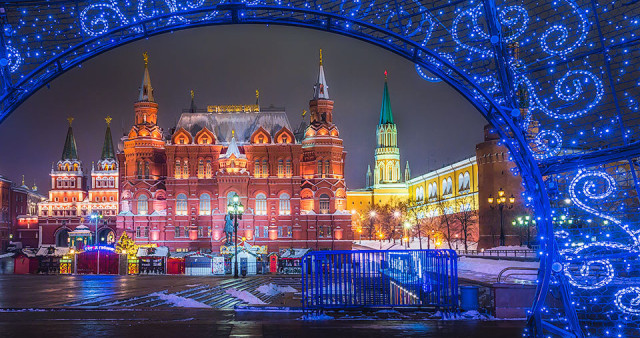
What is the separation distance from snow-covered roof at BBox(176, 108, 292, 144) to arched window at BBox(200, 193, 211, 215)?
854cm

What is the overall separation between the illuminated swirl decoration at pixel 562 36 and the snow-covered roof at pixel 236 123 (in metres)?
70.0

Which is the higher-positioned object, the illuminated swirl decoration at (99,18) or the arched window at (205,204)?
the illuminated swirl decoration at (99,18)

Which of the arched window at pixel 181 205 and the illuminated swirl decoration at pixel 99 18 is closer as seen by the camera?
the illuminated swirl decoration at pixel 99 18

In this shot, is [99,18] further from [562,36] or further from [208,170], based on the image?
[208,170]

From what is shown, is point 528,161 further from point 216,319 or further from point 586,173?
point 216,319

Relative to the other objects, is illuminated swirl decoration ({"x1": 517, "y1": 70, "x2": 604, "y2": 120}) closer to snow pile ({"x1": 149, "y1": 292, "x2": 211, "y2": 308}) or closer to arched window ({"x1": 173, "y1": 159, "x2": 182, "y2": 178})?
snow pile ({"x1": 149, "y1": 292, "x2": 211, "y2": 308})

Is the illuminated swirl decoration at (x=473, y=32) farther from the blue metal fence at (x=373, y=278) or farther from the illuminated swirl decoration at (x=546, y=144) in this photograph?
the blue metal fence at (x=373, y=278)

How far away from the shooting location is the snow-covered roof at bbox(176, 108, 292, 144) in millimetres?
79438

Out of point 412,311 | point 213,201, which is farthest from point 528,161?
point 213,201

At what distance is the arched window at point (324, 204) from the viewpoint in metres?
73.3

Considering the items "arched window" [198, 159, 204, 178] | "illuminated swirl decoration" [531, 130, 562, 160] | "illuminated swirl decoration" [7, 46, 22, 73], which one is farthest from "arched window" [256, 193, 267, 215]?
"illuminated swirl decoration" [531, 130, 562, 160]

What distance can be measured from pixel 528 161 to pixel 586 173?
1.04 m

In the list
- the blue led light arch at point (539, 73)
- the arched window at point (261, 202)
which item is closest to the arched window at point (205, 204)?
the arched window at point (261, 202)

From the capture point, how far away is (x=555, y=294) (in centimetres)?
952
